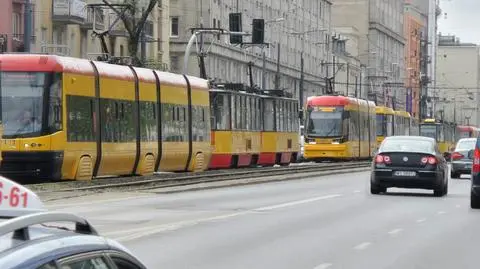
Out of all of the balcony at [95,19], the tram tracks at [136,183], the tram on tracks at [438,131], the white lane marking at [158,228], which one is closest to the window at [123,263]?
the white lane marking at [158,228]

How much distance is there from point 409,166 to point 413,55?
15039 centimetres

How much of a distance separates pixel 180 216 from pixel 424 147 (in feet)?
32.4

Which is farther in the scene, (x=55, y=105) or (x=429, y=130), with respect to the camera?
(x=429, y=130)

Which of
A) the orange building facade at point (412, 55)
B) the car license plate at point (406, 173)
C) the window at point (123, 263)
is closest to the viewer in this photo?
the window at point (123, 263)

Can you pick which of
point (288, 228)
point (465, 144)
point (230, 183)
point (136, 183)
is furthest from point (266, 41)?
point (288, 228)

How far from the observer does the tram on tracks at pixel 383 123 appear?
7312 centimetres

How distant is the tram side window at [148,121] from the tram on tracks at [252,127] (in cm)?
769

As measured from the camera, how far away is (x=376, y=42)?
144 meters

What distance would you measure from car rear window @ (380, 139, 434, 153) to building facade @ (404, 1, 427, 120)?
128 metres

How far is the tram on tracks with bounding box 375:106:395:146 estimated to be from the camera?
73.1 meters

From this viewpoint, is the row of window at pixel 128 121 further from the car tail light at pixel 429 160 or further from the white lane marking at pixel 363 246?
the white lane marking at pixel 363 246

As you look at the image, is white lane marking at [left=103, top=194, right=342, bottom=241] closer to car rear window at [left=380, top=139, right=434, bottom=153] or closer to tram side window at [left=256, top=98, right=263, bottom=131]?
car rear window at [left=380, top=139, right=434, bottom=153]

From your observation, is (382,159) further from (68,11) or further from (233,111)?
(68,11)

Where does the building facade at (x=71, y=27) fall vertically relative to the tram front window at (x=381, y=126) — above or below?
above
